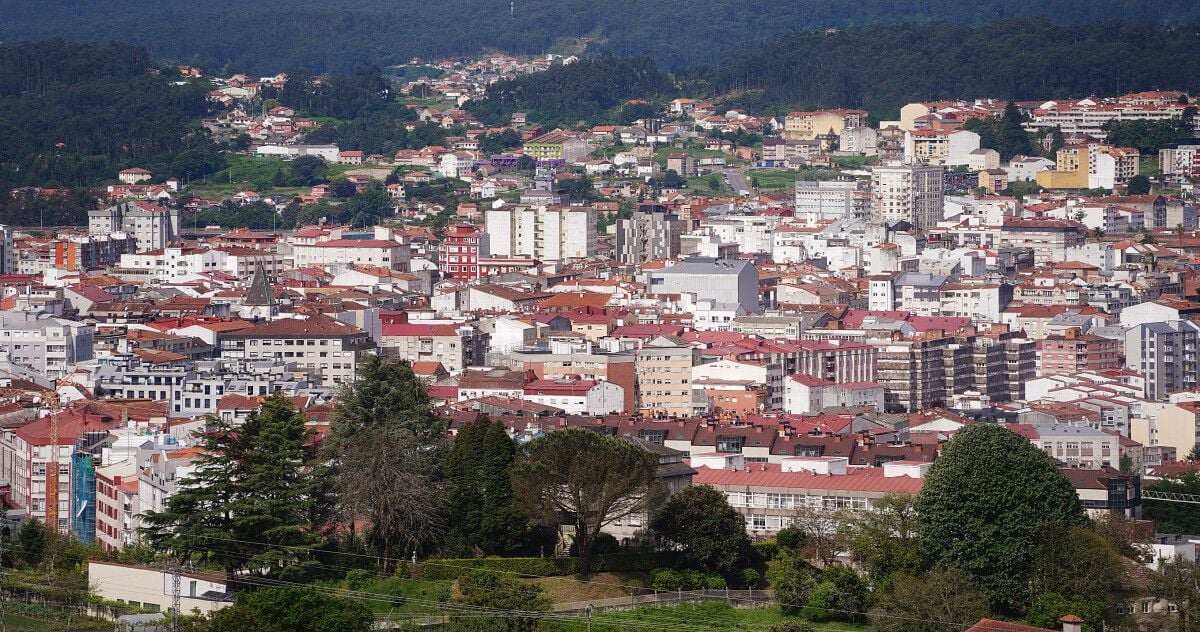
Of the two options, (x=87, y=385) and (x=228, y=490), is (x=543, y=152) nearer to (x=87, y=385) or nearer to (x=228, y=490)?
(x=87, y=385)

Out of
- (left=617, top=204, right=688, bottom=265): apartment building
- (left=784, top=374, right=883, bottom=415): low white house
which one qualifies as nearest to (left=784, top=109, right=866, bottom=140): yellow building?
(left=617, top=204, right=688, bottom=265): apartment building

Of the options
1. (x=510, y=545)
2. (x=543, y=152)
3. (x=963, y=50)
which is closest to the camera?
(x=510, y=545)

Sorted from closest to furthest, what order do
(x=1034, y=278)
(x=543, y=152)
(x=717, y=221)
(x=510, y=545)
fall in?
(x=510, y=545)
(x=1034, y=278)
(x=717, y=221)
(x=543, y=152)

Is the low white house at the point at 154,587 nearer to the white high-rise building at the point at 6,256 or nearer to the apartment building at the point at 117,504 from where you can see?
the apartment building at the point at 117,504

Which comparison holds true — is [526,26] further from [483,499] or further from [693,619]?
[693,619]

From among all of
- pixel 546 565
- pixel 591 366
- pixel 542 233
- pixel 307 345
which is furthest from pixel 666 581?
pixel 542 233

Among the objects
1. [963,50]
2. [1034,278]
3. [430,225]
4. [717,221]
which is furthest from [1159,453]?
[963,50]

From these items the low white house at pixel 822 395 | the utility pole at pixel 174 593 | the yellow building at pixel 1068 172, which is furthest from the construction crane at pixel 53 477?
the yellow building at pixel 1068 172
